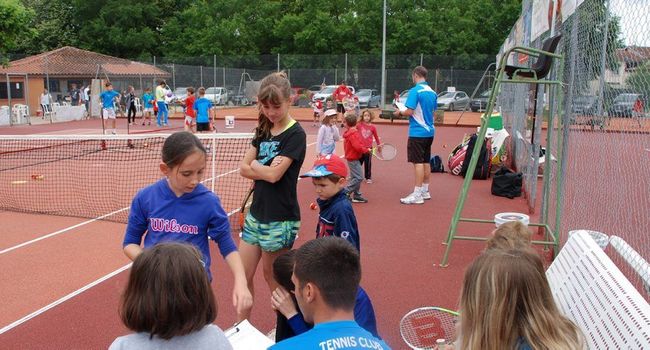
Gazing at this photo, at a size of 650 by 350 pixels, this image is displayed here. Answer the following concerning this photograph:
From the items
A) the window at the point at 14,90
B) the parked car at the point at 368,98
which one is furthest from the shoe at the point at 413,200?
the window at the point at 14,90

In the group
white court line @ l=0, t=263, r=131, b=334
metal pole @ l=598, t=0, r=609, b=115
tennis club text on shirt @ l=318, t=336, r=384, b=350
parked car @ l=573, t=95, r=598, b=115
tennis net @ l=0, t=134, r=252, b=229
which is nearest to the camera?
tennis club text on shirt @ l=318, t=336, r=384, b=350

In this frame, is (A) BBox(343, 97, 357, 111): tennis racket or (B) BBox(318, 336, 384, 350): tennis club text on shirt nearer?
(B) BBox(318, 336, 384, 350): tennis club text on shirt

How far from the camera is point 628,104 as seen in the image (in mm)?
4035

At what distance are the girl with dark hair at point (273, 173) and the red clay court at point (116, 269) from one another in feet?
3.30

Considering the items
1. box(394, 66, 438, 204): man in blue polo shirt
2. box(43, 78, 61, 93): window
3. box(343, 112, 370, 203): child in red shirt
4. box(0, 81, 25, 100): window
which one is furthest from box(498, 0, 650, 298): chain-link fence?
box(43, 78, 61, 93): window

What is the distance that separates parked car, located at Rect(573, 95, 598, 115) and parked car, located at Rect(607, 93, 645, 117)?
2.57 feet

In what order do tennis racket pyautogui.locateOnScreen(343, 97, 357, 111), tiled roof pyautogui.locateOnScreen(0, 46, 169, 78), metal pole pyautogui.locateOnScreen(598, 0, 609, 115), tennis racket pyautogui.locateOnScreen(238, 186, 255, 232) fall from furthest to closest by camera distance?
tiled roof pyautogui.locateOnScreen(0, 46, 169, 78)
tennis racket pyautogui.locateOnScreen(343, 97, 357, 111)
metal pole pyautogui.locateOnScreen(598, 0, 609, 115)
tennis racket pyautogui.locateOnScreen(238, 186, 255, 232)

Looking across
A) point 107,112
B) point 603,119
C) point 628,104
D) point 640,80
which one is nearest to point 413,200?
point 603,119

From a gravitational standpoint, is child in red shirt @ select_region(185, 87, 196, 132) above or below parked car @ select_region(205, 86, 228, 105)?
below

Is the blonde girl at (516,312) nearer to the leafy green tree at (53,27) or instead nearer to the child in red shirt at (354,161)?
the child in red shirt at (354,161)

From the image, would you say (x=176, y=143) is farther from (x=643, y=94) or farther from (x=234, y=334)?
(x=643, y=94)

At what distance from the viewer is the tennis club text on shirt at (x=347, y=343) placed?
5.99ft

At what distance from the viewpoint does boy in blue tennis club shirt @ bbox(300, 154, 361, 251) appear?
348 cm

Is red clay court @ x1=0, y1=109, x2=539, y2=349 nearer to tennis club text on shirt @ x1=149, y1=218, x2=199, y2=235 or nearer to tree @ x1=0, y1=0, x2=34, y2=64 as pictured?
tennis club text on shirt @ x1=149, y1=218, x2=199, y2=235
